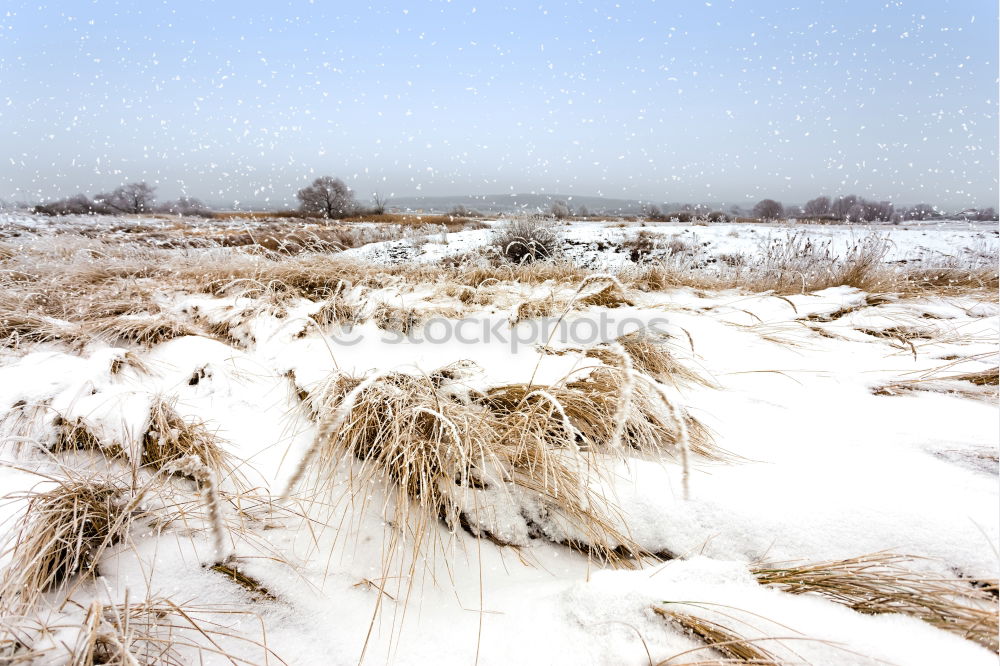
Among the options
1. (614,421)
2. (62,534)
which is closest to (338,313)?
(62,534)

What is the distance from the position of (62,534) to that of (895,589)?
2.04 meters

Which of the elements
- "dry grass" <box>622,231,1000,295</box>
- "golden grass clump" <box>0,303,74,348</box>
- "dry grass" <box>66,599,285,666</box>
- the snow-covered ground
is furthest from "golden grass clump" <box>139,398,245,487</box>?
the snow-covered ground

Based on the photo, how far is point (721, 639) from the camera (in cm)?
87

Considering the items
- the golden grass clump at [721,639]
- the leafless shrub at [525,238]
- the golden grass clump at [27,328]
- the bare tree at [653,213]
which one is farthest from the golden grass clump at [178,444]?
the bare tree at [653,213]

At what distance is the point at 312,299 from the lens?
3.26 meters

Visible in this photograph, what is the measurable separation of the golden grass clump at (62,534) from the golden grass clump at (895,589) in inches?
66.9

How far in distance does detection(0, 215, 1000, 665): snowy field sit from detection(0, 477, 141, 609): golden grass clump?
0.01 metres

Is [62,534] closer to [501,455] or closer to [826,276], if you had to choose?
[501,455]

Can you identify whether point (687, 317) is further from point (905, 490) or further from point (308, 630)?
point (308, 630)

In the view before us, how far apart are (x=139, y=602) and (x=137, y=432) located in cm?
74

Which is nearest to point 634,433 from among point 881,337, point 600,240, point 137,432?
point 137,432

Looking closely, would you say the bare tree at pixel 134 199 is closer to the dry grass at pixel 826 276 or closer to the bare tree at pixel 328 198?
the bare tree at pixel 328 198

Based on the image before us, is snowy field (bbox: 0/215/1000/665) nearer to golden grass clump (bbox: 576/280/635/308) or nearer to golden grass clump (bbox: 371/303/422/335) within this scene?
golden grass clump (bbox: 371/303/422/335)

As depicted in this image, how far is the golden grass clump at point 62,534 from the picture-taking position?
2.88 ft
